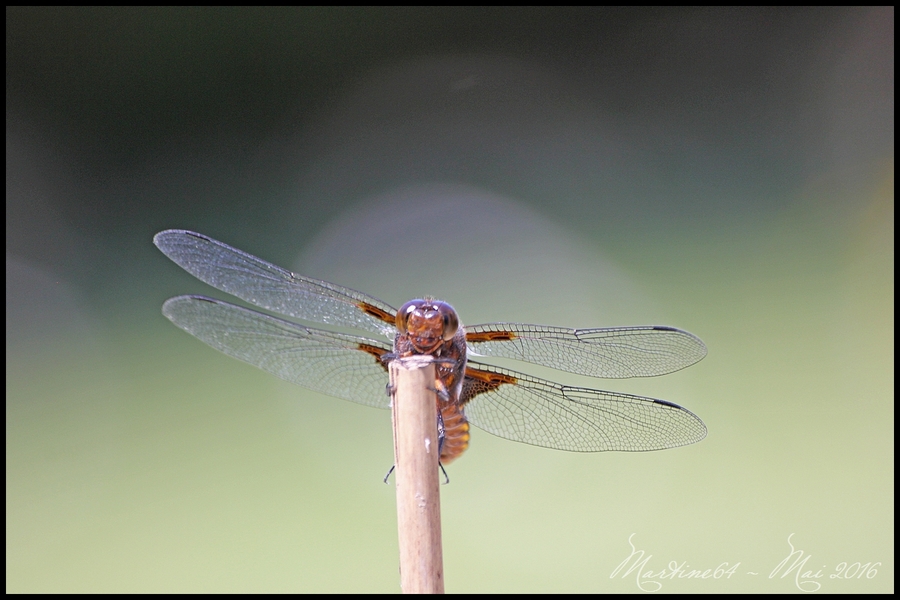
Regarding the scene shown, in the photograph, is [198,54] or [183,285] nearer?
[183,285]

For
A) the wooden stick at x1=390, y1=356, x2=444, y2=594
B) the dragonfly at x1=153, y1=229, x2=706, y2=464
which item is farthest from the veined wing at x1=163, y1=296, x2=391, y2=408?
the wooden stick at x1=390, y1=356, x2=444, y2=594

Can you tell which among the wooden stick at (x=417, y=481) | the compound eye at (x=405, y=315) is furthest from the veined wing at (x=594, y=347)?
the wooden stick at (x=417, y=481)

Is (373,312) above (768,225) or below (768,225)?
below

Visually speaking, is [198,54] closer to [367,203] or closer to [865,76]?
[367,203]

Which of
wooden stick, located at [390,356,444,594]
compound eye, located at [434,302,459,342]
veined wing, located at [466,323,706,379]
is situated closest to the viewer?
wooden stick, located at [390,356,444,594]

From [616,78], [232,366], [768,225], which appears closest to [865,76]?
[768,225]

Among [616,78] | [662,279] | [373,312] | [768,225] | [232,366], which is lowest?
[373,312]

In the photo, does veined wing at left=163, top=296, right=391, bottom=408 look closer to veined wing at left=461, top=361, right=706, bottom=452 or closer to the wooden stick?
veined wing at left=461, top=361, right=706, bottom=452
